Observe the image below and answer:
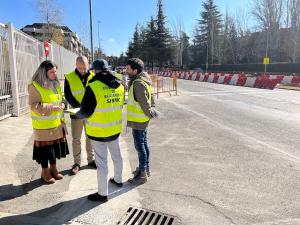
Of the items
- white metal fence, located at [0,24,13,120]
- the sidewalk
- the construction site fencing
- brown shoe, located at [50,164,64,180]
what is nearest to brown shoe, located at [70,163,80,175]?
the sidewalk

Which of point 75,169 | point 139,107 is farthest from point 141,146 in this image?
point 75,169

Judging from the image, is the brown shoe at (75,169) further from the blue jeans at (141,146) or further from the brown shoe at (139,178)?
the blue jeans at (141,146)

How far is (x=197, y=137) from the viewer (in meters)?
8.79

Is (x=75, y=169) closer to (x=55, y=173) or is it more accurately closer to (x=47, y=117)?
(x=55, y=173)

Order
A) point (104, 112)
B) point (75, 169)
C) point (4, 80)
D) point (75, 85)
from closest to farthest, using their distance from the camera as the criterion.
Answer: point (104, 112) < point (75, 85) < point (75, 169) < point (4, 80)

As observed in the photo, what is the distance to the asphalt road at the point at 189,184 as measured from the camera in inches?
169

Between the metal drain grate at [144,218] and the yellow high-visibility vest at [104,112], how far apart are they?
1.05m

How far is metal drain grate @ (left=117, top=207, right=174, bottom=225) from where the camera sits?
13.6 ft

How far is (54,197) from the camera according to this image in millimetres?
4859

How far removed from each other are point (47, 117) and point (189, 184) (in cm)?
233

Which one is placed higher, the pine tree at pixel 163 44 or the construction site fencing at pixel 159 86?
the pine tree at pixel 163 44

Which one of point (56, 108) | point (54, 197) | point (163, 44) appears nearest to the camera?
point (54, 197)

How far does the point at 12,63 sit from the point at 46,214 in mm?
7475

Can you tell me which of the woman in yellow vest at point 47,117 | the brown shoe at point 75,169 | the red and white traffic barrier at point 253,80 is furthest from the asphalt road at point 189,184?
the red and white traffic barrier at point 253,80
